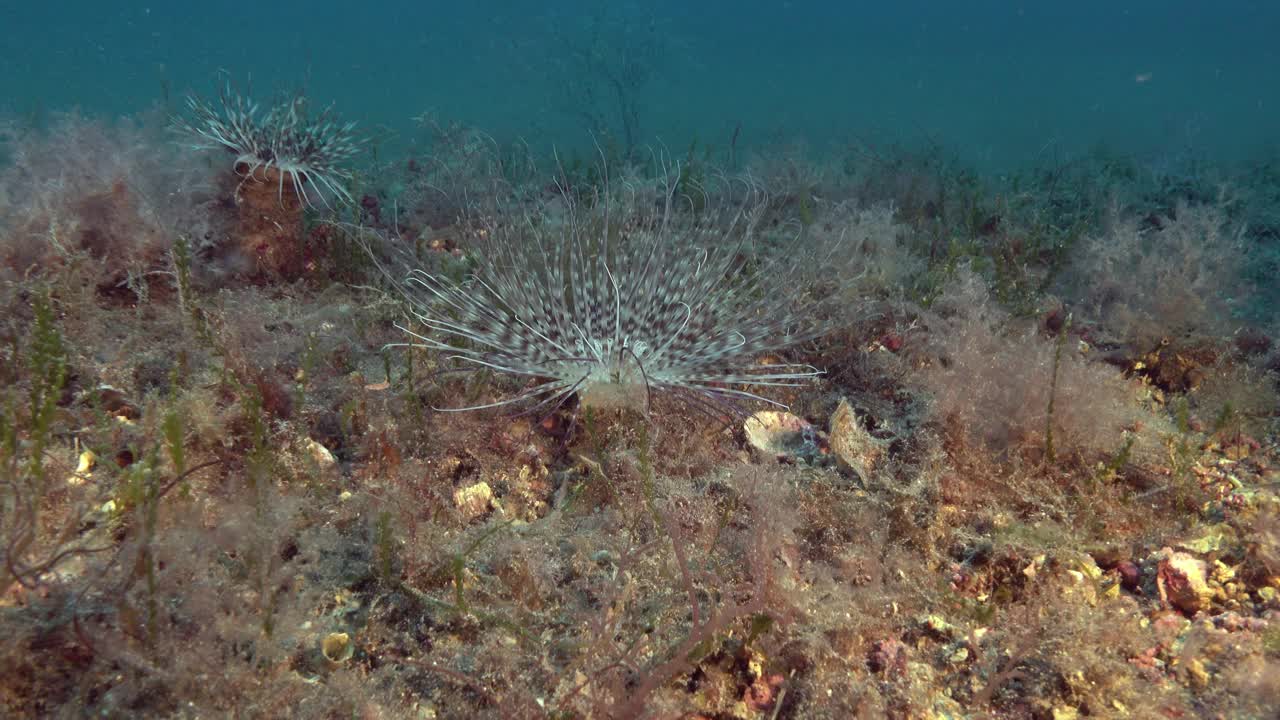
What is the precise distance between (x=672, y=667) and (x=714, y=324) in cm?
258

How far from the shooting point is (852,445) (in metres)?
4.05

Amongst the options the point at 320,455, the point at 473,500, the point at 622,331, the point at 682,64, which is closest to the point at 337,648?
the point at 473,500

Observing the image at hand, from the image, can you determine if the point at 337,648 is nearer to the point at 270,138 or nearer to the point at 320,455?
A: the point at 320,455

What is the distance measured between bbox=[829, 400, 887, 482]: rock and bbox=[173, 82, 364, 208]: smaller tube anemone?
4.52 m

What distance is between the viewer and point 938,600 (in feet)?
10.3

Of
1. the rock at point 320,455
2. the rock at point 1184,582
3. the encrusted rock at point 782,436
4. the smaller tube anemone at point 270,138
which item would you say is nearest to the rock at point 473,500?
the rock at point 320,455

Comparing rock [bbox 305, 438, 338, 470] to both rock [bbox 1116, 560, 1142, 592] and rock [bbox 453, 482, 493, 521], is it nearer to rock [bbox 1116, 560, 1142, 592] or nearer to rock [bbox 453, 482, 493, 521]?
rock [bbox 453, 482, 493, 521]

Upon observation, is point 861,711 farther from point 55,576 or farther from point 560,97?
point 560,97

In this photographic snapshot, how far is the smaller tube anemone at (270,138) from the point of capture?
5.63 meters

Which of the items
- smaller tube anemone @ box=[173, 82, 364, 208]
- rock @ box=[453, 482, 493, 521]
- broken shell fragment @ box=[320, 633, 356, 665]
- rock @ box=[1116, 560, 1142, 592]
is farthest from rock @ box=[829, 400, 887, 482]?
smaller tube anemone @ box=[173, 82, 364, 208]

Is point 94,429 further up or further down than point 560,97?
further down

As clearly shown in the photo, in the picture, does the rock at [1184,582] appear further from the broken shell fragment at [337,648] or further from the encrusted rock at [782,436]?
the broken shell fragment at [337,648]

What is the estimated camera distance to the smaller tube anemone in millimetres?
5629

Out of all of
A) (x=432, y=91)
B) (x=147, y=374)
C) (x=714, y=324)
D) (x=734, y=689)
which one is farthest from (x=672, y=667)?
(x=432, y=91)
